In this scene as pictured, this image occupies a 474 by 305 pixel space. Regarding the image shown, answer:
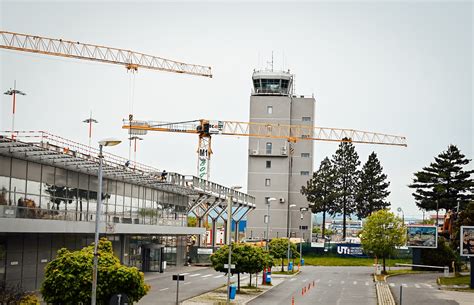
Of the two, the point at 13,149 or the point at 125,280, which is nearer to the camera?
the point at 125,280

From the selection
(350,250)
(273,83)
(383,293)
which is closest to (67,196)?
(383,293)

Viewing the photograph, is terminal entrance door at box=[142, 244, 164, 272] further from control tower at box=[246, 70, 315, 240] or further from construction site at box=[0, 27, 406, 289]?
control tower at box=[246, 70, 315, 240]

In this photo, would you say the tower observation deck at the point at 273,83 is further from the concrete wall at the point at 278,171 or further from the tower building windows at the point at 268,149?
the tower building windows at the point at 268,149

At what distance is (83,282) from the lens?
29.6 metres

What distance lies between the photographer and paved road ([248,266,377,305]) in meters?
53.0

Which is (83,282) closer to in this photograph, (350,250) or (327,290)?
(327,290)

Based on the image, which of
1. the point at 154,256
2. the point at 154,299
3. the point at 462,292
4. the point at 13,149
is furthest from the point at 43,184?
the point at 462,292

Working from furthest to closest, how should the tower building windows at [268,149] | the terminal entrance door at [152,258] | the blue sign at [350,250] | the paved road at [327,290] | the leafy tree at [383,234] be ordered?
the tower building windows at [268,149] < the blue sign at [350,250] < the leafy tree at [383,234] < the terminal entrance door at [152,258] < the paved road at [327,290]

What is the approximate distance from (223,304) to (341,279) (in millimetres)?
32134

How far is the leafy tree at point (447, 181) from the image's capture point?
112625mm

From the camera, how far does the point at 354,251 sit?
116500mm

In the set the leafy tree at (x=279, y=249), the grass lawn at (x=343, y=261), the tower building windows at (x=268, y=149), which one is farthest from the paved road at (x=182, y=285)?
the tower building windows at (x=268, y=149)

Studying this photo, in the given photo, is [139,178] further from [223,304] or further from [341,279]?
[341,279]

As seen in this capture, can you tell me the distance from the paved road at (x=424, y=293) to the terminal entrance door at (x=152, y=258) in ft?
78.3
